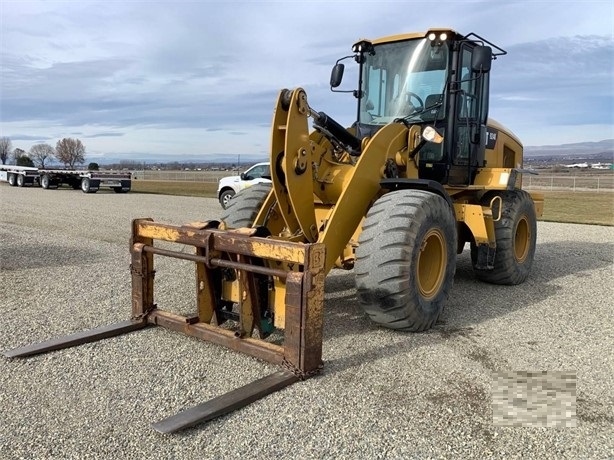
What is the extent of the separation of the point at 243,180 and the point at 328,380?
1714 centimetres

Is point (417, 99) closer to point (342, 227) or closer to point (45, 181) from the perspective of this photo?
point (342, 227)

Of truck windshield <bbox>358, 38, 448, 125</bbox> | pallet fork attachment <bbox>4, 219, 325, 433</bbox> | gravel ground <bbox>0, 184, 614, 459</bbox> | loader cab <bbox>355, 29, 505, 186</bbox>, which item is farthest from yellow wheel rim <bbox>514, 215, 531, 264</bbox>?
pallet fork attachment <bbox>4, 219, 325, 433</bbox>

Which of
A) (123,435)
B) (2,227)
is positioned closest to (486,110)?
(123,435)

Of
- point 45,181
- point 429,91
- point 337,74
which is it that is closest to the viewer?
point 429,91

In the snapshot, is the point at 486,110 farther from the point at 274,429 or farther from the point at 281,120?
the point at 274,429

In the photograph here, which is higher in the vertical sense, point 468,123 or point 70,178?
point 468,123

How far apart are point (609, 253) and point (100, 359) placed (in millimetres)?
10120

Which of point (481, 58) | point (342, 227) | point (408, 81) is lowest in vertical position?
point (342, 227)

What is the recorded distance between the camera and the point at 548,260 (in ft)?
33.0

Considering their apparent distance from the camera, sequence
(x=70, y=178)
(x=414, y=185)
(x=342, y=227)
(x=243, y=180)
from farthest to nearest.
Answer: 1. (x=70, y=178)
2. (x=243, y=180)
3. (x=414, y=185)
4. (x=342, y=227)

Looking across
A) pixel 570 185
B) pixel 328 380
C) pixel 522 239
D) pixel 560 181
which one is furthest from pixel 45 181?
pixel 560 181

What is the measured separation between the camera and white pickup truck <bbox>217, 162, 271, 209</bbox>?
67.7ft

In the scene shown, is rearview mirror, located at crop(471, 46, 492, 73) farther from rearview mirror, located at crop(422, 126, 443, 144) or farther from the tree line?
the tree line

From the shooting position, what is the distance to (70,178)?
31047 millimetres
